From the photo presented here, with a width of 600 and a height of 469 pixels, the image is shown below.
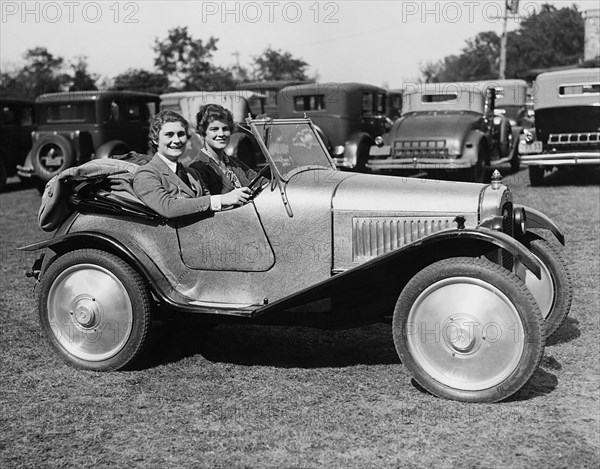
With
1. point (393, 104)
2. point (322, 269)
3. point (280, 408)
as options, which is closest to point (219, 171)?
point (322, 269)

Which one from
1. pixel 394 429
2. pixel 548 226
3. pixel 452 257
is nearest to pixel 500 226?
pixel 452 257

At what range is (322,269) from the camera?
408 cm

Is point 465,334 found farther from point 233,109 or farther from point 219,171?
point 233,109

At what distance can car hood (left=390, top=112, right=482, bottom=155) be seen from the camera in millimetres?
12086

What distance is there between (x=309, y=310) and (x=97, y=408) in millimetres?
1259

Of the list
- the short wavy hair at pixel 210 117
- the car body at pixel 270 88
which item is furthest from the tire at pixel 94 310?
the car body at pixel 270 88

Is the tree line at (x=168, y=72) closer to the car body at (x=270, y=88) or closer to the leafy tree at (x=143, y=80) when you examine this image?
the leafy tree at (x=143, y=80)

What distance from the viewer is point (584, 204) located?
10352 mm

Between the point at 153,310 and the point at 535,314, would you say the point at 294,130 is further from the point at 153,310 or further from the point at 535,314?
the point at 535,314

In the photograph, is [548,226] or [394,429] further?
[548,226]

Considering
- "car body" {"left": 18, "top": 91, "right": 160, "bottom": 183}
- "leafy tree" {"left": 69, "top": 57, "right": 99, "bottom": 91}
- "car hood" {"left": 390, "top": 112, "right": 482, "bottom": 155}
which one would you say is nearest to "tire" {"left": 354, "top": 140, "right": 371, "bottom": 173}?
"car hood" {"left": 390, "top": 112, "right": 482, "bottom": 155}

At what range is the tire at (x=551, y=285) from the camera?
14.9ft

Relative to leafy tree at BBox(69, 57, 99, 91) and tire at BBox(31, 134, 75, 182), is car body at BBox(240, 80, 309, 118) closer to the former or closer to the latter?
tire at BBox(31, 134, 75, 182)

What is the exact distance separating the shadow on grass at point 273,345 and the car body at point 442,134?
289 inches
